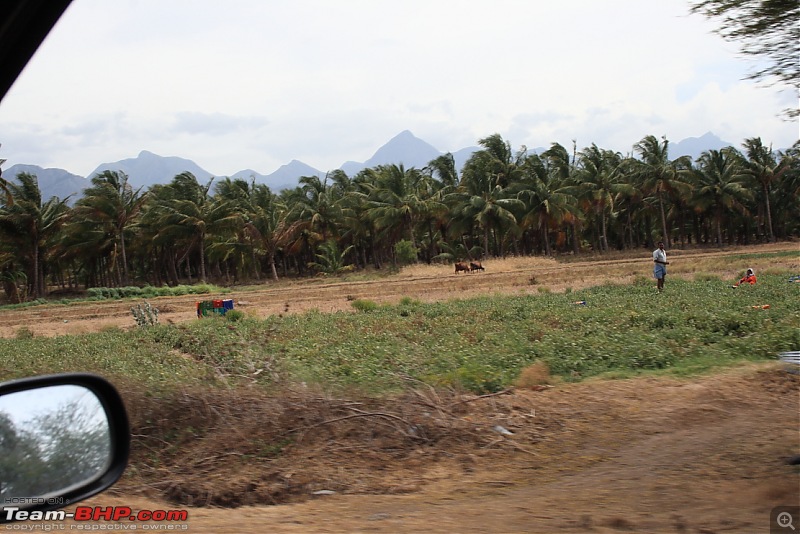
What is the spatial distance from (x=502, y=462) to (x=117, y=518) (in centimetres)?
288

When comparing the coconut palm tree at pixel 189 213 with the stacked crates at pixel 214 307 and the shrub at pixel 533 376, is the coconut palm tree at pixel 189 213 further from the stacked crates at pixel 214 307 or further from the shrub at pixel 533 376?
the shrub at pixel 533 376

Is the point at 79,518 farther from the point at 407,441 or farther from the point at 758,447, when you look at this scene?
the point at 758,447

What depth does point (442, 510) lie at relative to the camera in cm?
429

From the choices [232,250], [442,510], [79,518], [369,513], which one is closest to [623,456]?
[442,510]

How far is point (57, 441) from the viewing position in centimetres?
235

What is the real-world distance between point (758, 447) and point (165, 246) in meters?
54.7

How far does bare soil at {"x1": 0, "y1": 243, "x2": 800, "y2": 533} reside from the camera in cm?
407

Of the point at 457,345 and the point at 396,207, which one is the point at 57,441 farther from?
the point at 396,207

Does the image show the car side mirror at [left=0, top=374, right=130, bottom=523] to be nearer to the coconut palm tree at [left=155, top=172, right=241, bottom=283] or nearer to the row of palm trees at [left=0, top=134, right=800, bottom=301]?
the row of palm trees at [left=0, top=134, right=800, bottom=301]

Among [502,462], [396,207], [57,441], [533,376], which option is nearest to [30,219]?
[396,207]

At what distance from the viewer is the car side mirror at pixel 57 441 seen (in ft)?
6.74

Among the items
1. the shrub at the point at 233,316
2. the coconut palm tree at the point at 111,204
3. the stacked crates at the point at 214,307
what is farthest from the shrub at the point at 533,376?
the coconut palm tree at the point at 111,204

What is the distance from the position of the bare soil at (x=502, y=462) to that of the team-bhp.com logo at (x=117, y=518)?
16cm

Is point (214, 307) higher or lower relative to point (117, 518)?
higher
